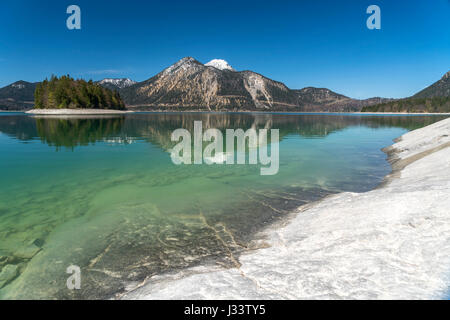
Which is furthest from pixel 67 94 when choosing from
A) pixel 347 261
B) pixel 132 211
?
pixel 347 261

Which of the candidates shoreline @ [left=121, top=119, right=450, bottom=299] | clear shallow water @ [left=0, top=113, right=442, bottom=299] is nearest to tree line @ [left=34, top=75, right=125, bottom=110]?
clear shallow water @ [left=0, top=113, right=442, bottom=299]

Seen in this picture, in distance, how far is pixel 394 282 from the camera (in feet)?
17.7

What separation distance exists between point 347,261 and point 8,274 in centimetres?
974

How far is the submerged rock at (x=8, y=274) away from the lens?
275 inches

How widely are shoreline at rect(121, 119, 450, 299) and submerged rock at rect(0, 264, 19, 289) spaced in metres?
3.76

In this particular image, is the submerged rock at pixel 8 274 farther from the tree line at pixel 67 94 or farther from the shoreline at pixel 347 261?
the tree line at pixel 67 94

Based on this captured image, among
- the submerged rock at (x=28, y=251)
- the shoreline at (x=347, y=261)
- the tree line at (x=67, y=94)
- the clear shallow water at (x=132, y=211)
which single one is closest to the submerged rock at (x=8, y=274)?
the clear shallow water at (x=132, y=211)

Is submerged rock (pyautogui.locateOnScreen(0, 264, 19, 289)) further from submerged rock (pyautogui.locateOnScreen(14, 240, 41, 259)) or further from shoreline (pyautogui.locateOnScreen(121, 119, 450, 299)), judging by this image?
shoreline (pyautogui.locateOnScreen(121, 119, 450, 299))

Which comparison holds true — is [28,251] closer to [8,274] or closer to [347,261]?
[8,274]

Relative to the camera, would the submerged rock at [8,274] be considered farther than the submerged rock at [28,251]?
No

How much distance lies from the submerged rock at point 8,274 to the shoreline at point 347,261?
3.76 m
